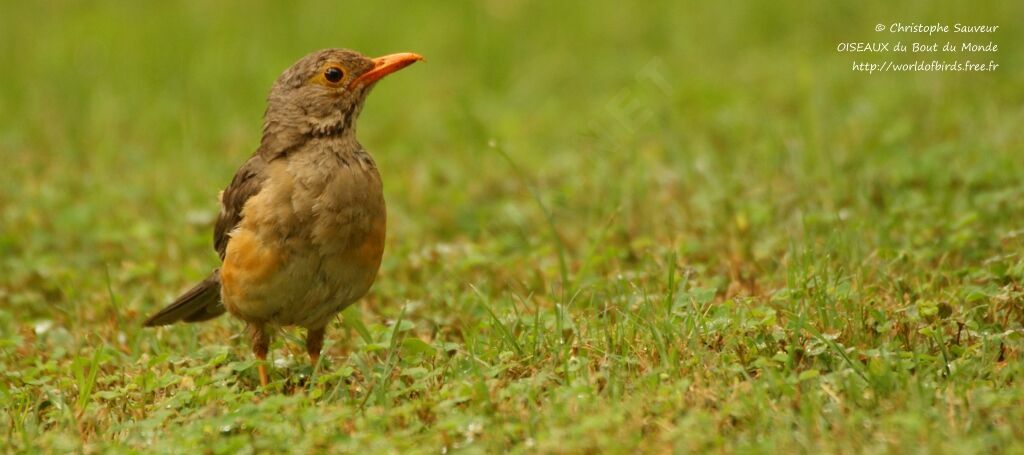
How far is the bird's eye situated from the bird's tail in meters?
0.97

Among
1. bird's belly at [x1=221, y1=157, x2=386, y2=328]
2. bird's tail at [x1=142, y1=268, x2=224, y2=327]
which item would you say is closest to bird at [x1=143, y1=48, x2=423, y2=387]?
bird's belly at [x1=221, y1=157, x2=386, y2=328]

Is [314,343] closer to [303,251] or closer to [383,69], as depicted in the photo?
[303,251]

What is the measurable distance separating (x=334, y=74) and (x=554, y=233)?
1.16 meters

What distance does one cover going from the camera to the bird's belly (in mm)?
5160

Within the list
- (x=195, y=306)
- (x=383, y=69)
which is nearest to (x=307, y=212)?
(x=383, y=69)

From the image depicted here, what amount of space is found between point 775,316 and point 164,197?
425cm

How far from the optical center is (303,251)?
516cm

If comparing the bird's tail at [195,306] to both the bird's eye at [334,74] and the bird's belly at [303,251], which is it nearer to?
the bird's belly at [303,251]

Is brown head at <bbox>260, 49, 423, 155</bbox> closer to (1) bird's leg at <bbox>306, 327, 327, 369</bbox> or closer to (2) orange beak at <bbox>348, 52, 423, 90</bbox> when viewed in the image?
(2) orange beak at <bbox>348, 52, 423, 90</bbox>

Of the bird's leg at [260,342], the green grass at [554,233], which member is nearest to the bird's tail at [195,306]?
the green grass at [554,233]

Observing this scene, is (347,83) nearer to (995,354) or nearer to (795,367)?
(795,367)

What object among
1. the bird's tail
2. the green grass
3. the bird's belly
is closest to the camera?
the green grass

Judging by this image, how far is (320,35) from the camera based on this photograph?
11.2 m

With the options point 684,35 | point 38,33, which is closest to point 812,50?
point 684,35
